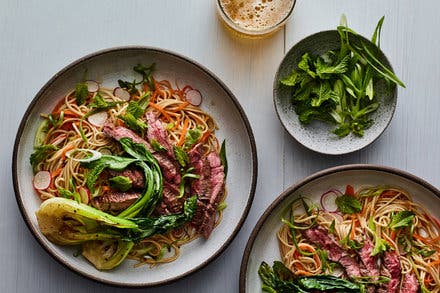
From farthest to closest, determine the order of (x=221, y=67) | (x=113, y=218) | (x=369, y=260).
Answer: (x=221, y=67) → (x=369, y=260) → (x=113, y=218)

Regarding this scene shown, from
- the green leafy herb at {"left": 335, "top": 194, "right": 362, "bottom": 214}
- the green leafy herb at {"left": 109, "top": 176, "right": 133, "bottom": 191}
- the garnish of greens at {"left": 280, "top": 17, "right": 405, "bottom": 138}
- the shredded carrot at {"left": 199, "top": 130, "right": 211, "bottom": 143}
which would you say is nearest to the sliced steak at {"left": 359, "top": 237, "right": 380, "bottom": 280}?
the green leafy herb at {"left": 335, "top": 194, "right": 362, "bottom": 214}

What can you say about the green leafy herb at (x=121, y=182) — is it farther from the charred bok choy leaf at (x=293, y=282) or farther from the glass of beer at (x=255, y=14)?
the glass of beer at (x=255, y=14)

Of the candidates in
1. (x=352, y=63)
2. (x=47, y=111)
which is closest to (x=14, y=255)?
(x=47, y=111)

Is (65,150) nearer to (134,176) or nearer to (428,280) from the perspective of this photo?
(134,176)

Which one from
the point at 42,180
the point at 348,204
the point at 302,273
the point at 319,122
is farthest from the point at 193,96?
the point at 302,273

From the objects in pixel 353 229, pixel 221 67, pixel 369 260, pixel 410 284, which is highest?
pixel 221 67

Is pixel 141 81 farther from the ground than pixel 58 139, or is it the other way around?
pixel 141 81

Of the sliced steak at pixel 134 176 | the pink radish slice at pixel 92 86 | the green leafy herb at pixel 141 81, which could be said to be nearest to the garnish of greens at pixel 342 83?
the green leafy herb at pixel 141 81
